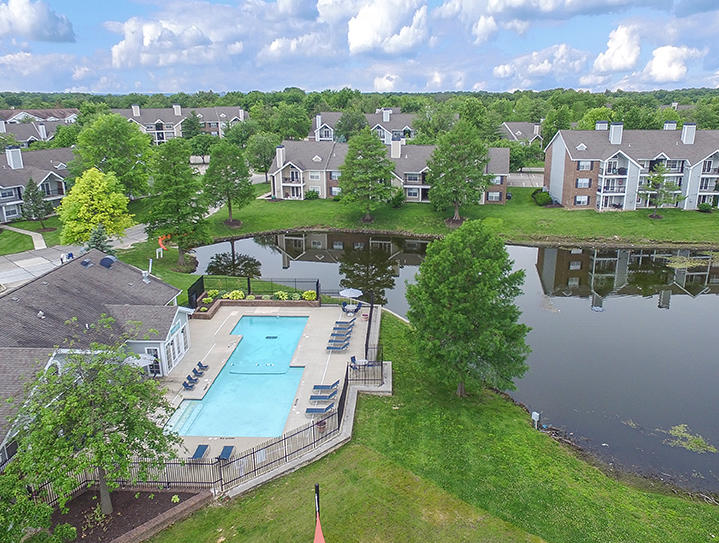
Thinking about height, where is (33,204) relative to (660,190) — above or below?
below

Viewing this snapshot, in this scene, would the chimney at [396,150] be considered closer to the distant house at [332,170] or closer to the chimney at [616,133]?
the distant house at [332,170]

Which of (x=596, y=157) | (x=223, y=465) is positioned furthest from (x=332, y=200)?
(x=223, y=465)

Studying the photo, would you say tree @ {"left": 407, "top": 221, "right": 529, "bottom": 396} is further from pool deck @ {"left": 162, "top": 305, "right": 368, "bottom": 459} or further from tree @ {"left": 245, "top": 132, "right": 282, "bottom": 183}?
tree @ {"left": 245, "top": 132, "right": 282, "bottom": 183}

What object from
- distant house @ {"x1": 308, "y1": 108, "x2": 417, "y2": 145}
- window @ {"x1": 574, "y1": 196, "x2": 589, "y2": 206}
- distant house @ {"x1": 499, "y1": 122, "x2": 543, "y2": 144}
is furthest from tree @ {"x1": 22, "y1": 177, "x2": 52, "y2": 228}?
distant house @ {"x1": 499, "y1": 122, "x2": 543, "y2": 144}

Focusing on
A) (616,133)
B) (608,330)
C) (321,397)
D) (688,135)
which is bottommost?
(608,330)

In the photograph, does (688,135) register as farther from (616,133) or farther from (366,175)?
(366,175)

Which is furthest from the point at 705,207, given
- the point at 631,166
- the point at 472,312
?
the point at 472,312

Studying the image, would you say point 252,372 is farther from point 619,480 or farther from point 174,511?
point 619,480
